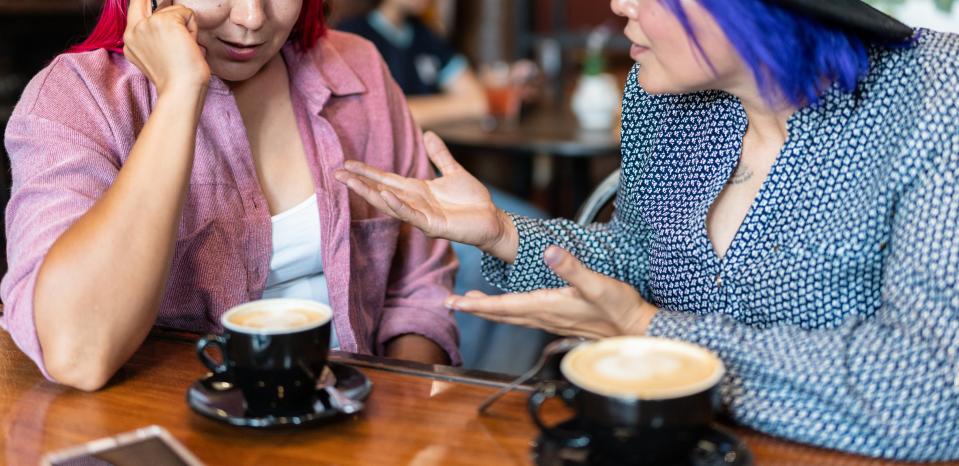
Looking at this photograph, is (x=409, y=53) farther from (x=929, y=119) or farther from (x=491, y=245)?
(x=929, y=119)

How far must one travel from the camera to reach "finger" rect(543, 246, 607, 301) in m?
1.01

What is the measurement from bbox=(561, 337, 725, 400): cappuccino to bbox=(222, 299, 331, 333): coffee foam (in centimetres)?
25

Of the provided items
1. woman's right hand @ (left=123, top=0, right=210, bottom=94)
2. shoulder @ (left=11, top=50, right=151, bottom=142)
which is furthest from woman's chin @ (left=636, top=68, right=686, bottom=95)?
shoulder @ (left=11, top=50, right=151, bottom=142)

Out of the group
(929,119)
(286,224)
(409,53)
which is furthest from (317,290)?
(409,53)

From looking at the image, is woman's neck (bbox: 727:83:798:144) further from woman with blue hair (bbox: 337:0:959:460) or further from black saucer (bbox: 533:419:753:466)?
black saucer (bbox: 533:419:753:466)

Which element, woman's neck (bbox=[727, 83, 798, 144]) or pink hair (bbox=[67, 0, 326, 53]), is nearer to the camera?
woman's neck (bbox=[727, 83, 798, 144])

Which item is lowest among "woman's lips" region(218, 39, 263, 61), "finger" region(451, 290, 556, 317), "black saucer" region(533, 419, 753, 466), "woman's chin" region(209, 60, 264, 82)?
"black saucer" region(533, 419, 753, 466)

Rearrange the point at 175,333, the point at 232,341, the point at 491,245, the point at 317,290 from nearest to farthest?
the point at 232,341
the point at 175,333
the point at 491,245
the point at 317,290

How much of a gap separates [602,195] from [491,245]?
267 millimetres

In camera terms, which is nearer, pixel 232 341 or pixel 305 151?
pixel 232 341

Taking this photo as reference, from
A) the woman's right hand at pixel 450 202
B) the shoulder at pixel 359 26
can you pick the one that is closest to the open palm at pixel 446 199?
the woman's right hand at pixel 450 202

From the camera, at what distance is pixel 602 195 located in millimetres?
1546

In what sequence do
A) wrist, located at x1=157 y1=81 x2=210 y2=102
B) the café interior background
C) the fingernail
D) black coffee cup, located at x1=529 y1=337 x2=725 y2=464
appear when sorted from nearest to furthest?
black coffee cup, located at x1=529 y1=337 x2=725 y2=464, the fingernail, wrist, located at x1=157 y1=81 x2=210 y2=102, the café interior background

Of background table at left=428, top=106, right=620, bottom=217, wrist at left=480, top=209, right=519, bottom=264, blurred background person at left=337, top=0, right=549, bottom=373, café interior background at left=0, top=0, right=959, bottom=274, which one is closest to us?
wrist at left=480, top=209, right=519, bottom=264
